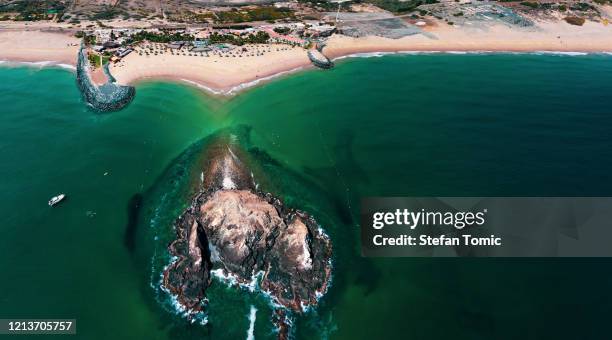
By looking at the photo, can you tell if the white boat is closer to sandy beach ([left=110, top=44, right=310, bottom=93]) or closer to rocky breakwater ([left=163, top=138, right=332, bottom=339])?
rocky breakwater ([left=163, top=138, right=332, bottom=339])

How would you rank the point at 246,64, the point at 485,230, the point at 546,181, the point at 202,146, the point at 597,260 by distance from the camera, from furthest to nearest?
the point at 246,64, the point at 202,146, the point at 546,181, the point at 485,230, the point at 597,260

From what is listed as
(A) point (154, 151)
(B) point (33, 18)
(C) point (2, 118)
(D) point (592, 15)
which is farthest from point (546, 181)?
(B) point (33, 18)

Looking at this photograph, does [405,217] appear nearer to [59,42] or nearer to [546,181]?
[546,181]

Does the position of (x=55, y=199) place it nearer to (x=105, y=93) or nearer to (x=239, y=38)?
(x=105, y=93)

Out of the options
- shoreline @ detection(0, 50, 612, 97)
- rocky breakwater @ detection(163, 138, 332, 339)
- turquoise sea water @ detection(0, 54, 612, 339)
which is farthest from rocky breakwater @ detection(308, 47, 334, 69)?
rocky breakwater @ detection(163, 138, 332, 339)

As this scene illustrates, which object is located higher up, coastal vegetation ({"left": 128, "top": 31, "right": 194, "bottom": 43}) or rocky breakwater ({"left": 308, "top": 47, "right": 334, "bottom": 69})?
coastal vegetation ({"left": 128, "top": 31, "right": 194, "bottom": 43})

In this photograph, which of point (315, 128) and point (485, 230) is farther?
point (315, 128)

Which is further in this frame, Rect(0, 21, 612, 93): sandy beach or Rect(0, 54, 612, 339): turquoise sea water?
Rect(0, 21, 612, 93): sandy beach
